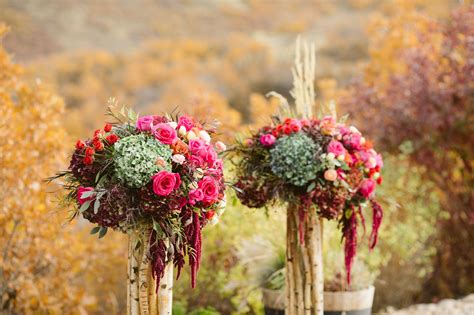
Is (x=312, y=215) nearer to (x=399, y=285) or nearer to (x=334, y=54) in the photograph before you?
(x=399, y=285)

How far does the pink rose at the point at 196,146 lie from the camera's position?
2721 mm

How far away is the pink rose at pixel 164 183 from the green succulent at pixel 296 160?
943 millimetres

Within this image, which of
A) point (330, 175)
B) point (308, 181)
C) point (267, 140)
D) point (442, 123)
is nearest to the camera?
point (330, 175)

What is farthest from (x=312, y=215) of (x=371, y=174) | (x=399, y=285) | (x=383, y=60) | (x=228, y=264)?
(x=383, y=60)

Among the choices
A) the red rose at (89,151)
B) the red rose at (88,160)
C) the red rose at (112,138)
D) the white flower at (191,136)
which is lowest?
the red rose at (88,160)

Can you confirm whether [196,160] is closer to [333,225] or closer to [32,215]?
[32,215]

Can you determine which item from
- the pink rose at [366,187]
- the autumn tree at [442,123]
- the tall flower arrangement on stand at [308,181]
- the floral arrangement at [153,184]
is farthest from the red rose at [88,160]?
the autumn tree at [442,123]

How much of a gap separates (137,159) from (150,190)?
0.14 meters

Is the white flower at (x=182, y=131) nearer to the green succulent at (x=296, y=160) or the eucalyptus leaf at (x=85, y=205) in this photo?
the eucalyptus leaf at (x=85, y=205)

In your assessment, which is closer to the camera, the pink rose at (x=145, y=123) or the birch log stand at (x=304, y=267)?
the pink rose at (x=145, y=123)

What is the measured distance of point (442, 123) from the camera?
19.8 feet

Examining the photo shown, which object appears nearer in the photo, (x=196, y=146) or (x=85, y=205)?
(x=85, y=205)

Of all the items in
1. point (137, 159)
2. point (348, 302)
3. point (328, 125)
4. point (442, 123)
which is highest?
point (442, 123)

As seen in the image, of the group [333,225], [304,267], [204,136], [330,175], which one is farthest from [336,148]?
[333,225]
